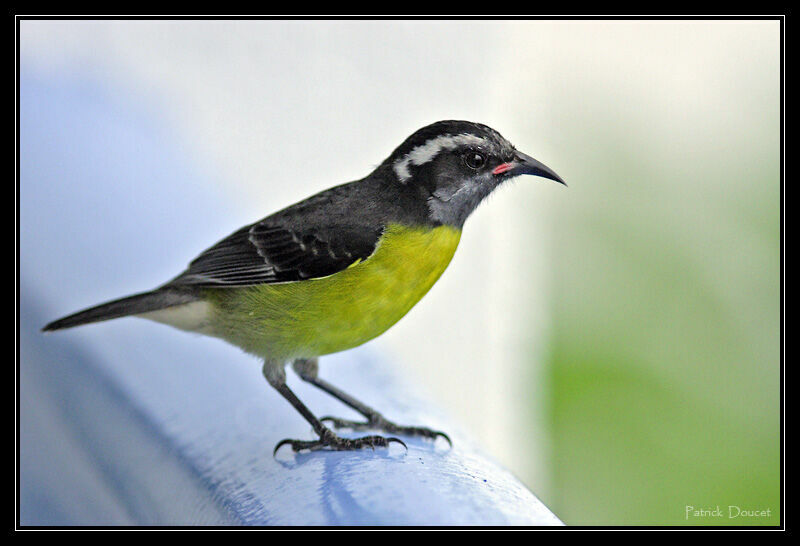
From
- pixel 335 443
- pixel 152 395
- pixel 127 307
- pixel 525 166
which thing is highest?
pixel 525 166

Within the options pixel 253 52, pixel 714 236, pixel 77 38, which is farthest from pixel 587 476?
pixel 77 38

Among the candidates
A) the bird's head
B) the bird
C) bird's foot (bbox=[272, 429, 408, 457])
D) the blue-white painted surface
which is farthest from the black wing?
bird's foot (bbox=[272, 429, 408, 457])

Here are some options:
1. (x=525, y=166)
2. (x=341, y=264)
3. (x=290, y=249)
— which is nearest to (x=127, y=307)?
(x=290, y=249)

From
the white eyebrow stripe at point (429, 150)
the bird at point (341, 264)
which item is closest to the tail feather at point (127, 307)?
the bird at point (341, 264)

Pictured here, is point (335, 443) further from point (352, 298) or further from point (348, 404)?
point (352, 298)

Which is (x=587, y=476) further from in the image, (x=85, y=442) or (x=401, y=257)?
(x=85, y=442)
